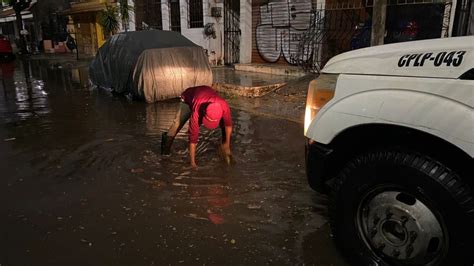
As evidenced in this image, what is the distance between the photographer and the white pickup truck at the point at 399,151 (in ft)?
6.52

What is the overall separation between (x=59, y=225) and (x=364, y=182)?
264cm

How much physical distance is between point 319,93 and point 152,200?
208 centimetres

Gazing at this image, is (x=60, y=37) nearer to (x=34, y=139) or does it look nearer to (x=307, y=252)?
(x=34, y=139)

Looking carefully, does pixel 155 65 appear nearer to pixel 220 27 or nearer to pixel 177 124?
pixel 177 124

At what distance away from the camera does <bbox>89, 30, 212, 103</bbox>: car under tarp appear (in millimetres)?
9109

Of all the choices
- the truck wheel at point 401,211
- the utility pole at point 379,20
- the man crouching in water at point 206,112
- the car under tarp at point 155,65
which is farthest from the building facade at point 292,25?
the truck wheel at point 401,211

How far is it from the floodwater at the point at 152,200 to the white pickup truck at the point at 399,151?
23.7 inches

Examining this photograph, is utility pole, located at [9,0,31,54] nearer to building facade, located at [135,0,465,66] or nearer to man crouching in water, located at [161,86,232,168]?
building facade, located at [135,0,465,66]

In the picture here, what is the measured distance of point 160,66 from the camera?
9.20 metres

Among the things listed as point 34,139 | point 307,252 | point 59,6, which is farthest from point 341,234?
point 59,6

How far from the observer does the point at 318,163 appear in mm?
2658

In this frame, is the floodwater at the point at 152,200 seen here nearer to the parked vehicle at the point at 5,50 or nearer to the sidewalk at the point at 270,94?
the sidewalk at the point at 270,94

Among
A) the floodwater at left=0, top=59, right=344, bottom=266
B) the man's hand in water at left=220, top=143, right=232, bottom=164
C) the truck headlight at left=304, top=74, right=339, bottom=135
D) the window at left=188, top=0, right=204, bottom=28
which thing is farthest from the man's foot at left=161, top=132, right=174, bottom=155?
the window at left=188, top=0, right=204, bottom=28

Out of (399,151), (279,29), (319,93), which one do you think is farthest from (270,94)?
(399,151)
